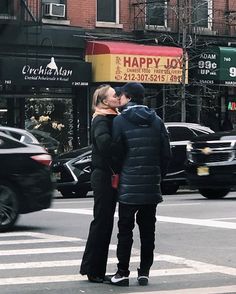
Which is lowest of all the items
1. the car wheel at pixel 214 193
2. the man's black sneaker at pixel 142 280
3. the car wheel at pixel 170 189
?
the car wheel at pixel 170 189

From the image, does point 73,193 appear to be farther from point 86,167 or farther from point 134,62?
point 134,62

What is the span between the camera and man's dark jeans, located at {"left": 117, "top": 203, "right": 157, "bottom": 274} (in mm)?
6758

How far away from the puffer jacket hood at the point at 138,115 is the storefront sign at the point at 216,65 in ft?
60.8

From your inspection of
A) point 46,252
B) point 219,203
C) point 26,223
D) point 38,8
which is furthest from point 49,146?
point 46,252

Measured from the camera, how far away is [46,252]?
8820mm

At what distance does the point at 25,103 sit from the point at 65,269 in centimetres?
1556

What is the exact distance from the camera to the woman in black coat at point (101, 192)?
22.7 ft

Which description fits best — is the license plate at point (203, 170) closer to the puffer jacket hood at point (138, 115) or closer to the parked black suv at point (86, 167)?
the parked black suv at point (86, 167)

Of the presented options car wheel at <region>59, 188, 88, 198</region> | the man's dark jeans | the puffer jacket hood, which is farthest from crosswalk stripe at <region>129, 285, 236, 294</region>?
car wheel at <region>59, 188, 88, 198</region>

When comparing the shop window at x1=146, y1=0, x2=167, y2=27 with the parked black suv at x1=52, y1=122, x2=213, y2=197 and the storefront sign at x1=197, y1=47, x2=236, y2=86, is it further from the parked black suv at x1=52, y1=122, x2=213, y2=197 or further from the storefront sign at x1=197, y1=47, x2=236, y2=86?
the parked black suv at x1=52, y1=122, x2=213, y2=197

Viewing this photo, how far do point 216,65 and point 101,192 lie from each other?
18.7m

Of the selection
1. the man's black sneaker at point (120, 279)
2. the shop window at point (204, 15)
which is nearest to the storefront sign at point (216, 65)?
the shop window at point (204, 15)

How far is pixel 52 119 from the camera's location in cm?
2348

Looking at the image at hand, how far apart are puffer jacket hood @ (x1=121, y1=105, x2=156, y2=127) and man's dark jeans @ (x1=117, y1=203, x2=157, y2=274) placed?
0.78m
